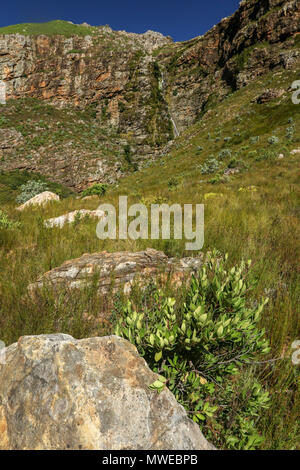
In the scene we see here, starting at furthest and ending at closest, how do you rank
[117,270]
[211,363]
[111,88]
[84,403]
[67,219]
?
[111,88] < [67,219] < [117,270] < [211,363] < [84,403]

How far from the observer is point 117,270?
298 centimetres

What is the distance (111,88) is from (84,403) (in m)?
72.4

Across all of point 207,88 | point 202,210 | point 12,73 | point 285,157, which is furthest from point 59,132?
point 202,210

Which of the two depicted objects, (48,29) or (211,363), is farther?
(48,29)

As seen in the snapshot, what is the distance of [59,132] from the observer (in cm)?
4894

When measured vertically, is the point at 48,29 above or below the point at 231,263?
above

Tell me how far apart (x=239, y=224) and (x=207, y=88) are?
6303cm

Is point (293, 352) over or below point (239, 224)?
below

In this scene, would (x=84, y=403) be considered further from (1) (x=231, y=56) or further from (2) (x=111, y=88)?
(2) (x=111, y=88)

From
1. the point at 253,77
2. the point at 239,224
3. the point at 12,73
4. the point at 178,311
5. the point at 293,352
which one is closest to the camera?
the point at 293,352

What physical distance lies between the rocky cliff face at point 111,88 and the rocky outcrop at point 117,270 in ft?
147

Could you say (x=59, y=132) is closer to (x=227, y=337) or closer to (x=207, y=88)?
(x=207, y=88)

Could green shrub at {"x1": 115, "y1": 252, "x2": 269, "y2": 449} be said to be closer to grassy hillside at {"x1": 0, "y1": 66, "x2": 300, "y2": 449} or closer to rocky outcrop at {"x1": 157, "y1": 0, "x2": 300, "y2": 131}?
grassy hillside at {"x1": 0, "y1": 66, "x2": 300, "y2": 449}

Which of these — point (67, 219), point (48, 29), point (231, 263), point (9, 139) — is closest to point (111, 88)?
point (9, 139)
